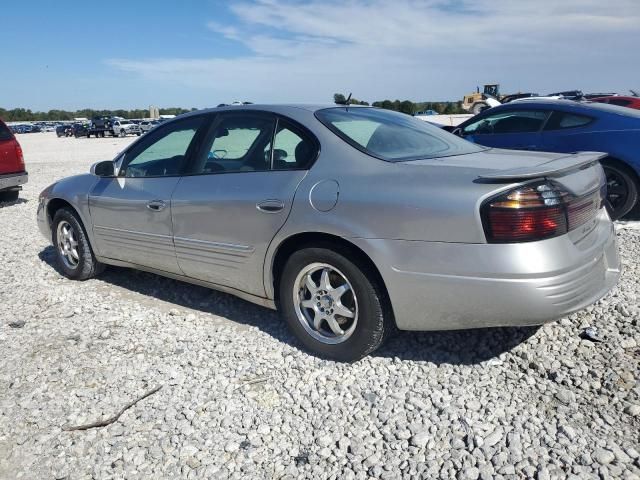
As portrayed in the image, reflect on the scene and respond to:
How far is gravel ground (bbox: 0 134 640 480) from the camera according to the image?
2525 millimetres

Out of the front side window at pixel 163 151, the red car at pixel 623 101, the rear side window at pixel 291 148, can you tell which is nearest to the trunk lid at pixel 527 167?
the rear side window at pixel 291 148

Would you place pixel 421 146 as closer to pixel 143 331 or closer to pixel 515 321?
pixel 515 321

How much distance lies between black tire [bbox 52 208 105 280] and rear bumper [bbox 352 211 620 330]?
10.3 feet

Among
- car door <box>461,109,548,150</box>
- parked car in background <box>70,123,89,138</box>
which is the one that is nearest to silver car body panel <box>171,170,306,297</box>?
car door <box>461,109,548,150</box>

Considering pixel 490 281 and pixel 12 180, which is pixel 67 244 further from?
pixel 12 180

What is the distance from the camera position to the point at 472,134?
25.4ft

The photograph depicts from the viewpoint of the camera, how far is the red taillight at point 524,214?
8.87ft

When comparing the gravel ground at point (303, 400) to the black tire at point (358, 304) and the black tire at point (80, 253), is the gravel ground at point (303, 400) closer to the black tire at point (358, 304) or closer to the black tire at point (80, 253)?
the black tire at point (358, 304)

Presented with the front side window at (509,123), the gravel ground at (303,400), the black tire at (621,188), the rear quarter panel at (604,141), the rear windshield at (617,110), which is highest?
the rear windshield at (617,110)

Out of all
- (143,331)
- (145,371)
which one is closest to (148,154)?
(143,331)

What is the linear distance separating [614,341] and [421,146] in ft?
5.59

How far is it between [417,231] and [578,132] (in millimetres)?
4860

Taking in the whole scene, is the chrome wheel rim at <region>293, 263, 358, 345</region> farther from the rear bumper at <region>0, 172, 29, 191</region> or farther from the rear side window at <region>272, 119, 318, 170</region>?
the rear bumper at <region>0, 172, 29, 191</region>

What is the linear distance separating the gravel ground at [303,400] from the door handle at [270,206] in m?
0.91
